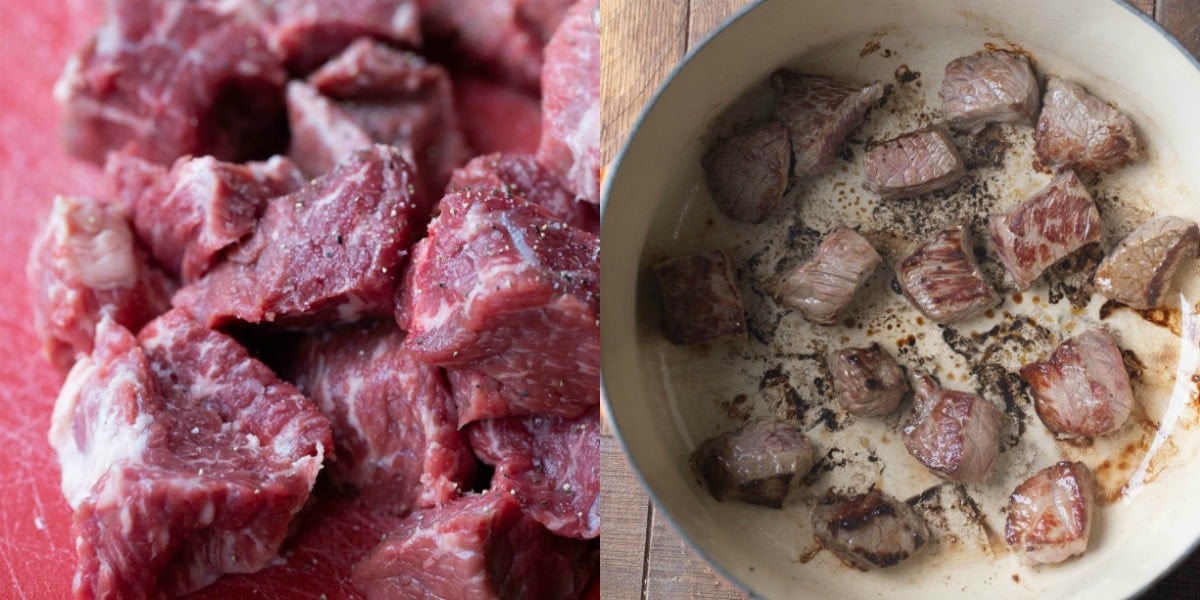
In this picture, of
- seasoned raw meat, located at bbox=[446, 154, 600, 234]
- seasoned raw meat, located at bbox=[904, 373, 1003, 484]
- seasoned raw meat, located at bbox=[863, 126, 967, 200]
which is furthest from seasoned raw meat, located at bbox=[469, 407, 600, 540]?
seasoned raw meat, located at bbox=[863, 126, 967, 200]

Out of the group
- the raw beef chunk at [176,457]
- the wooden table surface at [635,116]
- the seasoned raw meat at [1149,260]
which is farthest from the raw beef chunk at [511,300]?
the seasoned raw meat at [1149,260]

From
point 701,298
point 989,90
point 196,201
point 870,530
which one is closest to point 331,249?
point 196,201

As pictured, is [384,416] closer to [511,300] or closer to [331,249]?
[331,249]

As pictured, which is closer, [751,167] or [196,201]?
[751,167]

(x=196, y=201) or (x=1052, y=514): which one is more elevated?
(x=196, y=201)

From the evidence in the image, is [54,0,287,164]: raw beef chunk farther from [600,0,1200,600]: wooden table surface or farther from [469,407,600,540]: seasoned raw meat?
[469,407,600,540]: seasoned raw meat

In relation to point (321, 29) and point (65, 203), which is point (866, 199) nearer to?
point (321, 29)
